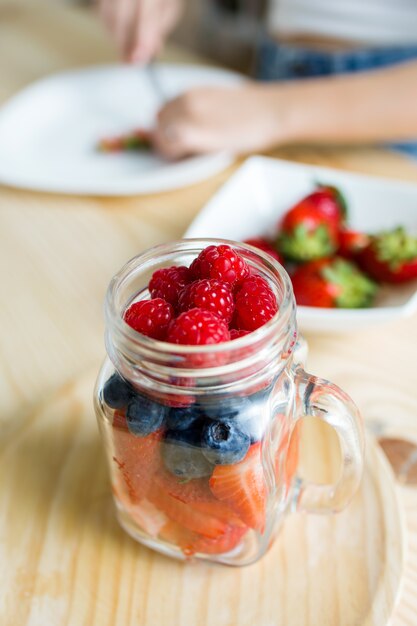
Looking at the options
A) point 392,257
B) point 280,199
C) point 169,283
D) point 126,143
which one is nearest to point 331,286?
point 392,257

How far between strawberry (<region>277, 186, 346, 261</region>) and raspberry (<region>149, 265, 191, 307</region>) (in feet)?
1.11

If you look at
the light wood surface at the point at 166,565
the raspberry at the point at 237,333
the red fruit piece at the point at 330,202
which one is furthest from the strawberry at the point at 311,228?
the raspberry at the point at 237,333

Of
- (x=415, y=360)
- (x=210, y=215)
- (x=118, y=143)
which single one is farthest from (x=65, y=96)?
(x=415, y=360)

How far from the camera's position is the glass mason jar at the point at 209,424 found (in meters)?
0.39

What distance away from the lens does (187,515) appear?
1.45 feet

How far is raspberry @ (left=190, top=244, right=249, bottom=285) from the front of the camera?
43 cm

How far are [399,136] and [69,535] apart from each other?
77cm

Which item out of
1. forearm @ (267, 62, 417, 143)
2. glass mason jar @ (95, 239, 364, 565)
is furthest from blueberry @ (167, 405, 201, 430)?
forearm @ (267, 62, 417, 143)

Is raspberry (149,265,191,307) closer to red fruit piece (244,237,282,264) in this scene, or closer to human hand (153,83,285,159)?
red fruit piece (244,237,282,264)

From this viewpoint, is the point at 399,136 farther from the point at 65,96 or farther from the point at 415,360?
the point at 65,96

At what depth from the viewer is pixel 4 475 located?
55 centimetres

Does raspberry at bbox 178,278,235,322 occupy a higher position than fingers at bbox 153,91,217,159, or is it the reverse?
raspberry at bbox 178,278,235,322

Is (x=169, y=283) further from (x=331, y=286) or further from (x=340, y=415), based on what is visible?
(x=331, y=286)

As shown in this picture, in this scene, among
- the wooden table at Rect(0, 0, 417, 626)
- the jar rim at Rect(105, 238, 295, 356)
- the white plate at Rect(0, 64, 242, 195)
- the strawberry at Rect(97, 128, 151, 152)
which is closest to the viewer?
the jar rim at Rect(105, 238, 295, 356)
